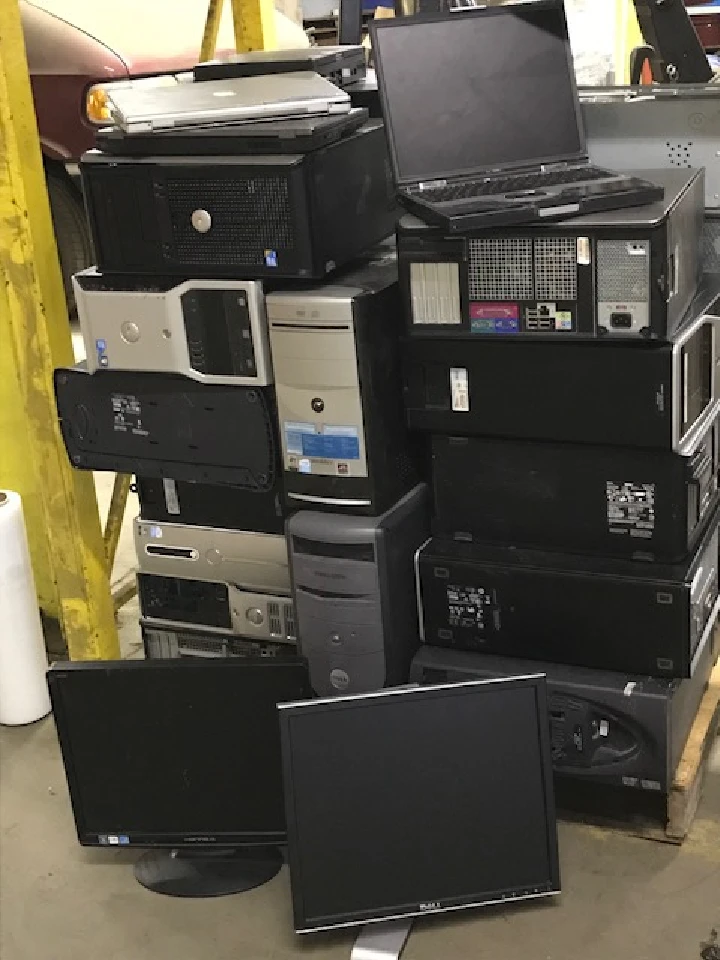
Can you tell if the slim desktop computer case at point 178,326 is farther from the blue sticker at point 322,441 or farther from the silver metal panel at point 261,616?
the silver metal panel at point 261,616

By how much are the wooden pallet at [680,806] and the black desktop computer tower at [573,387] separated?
2.06ft

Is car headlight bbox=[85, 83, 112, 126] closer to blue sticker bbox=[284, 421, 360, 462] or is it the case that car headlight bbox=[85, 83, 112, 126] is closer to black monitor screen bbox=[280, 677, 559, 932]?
blue sticker bbox=[284, 421, 360, 462]

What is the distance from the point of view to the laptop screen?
7.23ft

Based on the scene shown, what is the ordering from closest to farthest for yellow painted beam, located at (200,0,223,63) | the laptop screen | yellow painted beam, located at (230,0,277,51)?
the laptop screen, yellow painted beam, located at (200,0,223,63), yellow painted beam, located at (230,0,277,51)

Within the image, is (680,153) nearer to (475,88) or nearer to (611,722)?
(475,88)

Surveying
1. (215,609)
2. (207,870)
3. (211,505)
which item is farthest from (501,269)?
(207,870)

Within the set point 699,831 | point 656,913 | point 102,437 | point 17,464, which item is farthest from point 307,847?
point 17,464

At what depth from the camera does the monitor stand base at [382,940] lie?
6.62ft

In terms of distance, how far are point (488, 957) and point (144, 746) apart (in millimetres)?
716

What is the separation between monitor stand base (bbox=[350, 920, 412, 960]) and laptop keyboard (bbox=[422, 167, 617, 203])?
126 centimetres

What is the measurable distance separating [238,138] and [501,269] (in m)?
0.53

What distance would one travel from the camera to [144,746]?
2.22 meters

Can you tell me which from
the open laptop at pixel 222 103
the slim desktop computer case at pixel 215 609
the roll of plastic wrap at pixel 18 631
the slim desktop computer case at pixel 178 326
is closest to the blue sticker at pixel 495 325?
the slim desktop computer case at pixel 178 326

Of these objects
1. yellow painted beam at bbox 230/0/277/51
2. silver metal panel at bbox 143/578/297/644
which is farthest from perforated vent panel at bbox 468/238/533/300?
yellow painted beam at bbox 230/0/277/51
